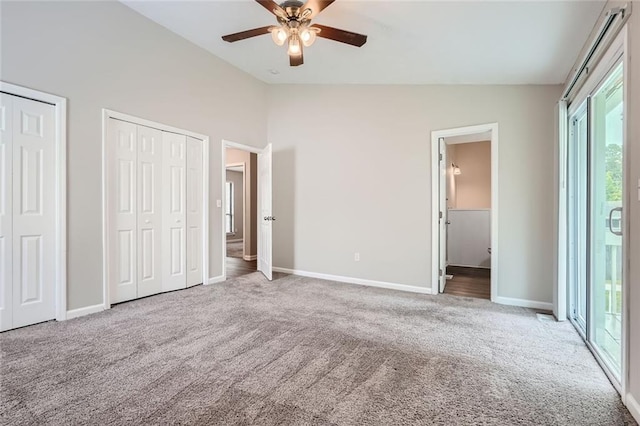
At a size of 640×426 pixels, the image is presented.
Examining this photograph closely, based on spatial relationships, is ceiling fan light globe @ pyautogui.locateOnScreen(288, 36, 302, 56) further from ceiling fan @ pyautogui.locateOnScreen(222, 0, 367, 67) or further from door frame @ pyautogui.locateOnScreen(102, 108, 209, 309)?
door frame @ pyautogui.locateOnScreen(102, 108, 209, 309)

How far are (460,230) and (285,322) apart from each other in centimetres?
426

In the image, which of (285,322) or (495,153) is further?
(495,153)

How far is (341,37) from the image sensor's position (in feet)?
8.64

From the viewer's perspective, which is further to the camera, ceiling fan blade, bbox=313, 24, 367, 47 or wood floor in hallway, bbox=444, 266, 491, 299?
wood floor in hallway, bbox=444, 266, 491, 299

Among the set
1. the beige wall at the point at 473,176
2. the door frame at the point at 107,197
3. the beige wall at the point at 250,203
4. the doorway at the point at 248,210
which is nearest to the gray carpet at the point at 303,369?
the door frame at the point at 107,197

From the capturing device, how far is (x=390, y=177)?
4.16 m

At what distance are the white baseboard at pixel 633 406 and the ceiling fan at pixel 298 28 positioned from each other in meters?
2.82

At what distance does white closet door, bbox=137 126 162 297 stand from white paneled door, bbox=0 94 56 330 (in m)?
0.82

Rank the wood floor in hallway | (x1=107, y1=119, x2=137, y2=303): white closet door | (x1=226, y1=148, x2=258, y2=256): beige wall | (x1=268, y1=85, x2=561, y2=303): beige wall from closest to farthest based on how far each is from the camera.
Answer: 1. (x1=107, y1=119, x2=137, y2=303): white closet door
2. (x1=268, y1=85, x2=561, y2=303): beige wall
3. the wood floor in hallway
4. (x1=226, y1=148, x2=258, y2=256): beige wall

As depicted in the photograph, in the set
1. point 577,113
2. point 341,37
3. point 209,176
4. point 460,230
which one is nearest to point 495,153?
point 577,113

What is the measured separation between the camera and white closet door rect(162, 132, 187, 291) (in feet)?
12.3

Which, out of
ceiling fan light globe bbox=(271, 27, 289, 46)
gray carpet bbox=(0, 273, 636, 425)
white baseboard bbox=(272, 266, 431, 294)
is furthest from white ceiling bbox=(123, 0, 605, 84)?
white baseboard bbox=(272, 266, 431, 294)

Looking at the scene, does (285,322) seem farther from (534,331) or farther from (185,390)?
(534,331)

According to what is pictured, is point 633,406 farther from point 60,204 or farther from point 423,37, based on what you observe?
point 60,204
